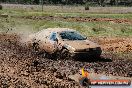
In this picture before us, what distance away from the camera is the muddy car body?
17297 millimetres

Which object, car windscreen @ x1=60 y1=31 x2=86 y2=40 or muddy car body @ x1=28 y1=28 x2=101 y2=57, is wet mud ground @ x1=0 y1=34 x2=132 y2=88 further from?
car windscreen @ x1=60 y1=31 x2=86 y2=40

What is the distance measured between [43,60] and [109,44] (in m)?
7.70

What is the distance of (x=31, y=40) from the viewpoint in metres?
20.0

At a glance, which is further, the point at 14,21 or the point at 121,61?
the point at 14,21

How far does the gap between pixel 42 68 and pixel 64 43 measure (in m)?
2.81

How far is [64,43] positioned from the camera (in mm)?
17781

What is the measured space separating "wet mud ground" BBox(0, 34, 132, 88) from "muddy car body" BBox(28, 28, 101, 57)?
441 millimetres

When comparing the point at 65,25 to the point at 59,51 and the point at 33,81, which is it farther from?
the point at 33,81

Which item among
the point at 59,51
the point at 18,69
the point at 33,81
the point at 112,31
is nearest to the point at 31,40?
the point at 59,51

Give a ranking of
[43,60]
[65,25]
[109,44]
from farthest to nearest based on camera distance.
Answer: [65,25]
[109,44]
[43,60]

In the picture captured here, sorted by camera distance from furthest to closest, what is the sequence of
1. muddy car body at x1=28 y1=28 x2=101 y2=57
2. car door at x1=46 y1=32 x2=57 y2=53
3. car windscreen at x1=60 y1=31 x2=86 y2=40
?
car windscreen at x1=60 y1=31 x2=86 y2=40
car door at x1=46 y1=32 x2=57 y2=53
muddy car body at x1=28 y1=28 x2=101 y2=57

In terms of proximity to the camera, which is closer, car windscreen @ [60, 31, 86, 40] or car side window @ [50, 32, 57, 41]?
car windscreen @ [60, 31, 86, 40]

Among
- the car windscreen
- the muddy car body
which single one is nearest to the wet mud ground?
the muddy car body

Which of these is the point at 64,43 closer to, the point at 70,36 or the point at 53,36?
the point at 70,36
